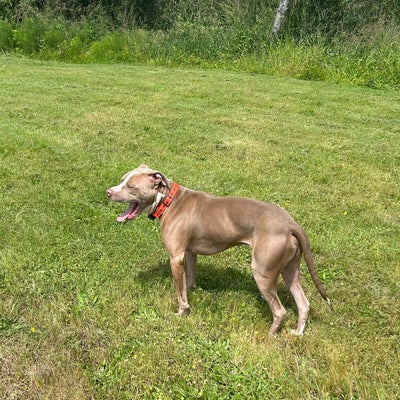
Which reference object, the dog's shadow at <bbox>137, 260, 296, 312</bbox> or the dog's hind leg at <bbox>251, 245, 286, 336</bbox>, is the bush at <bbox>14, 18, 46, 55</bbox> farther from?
the dog's hind leg at <bbox>251, 245, 286, 336</bbox>

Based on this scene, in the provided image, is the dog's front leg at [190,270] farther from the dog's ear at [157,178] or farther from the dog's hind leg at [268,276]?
the dog's hind leg at [268,276]

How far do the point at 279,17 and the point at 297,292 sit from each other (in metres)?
12.8

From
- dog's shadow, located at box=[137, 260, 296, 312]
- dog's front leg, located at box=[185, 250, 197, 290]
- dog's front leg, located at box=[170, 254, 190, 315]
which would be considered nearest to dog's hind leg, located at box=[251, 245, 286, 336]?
dog's shadow, located at box=[137, 260, 296, 312]

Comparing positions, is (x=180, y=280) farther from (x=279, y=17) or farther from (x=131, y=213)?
(x=279, y=17)

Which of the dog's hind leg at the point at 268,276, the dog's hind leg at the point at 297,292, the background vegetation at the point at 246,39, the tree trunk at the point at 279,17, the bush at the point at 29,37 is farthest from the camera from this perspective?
the bush at the point at 29,37

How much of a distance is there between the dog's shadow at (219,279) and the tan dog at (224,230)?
1.28 feet

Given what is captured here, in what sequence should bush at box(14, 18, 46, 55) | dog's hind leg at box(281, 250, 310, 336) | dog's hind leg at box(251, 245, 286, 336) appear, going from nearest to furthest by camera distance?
dog's hind leg at box(251, 245, 286, 336) → dog's hind leg at box(281, 250, 310, 336) → bush at box(14, 18, 46, 55)

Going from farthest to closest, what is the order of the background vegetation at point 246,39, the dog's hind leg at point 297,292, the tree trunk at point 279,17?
the tree trunk at point 279,17 → the background vegetation at point 246,39 → the dog's hind leg at point 297,292

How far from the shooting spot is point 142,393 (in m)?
2.67

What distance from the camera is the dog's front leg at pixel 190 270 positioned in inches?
148

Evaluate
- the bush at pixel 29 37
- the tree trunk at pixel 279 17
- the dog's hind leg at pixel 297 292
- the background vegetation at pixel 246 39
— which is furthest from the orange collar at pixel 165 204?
the bush at pixel 29 37

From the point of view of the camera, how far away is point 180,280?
339 centimetres

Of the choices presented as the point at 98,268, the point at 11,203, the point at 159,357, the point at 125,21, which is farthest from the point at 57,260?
the point at 125,21

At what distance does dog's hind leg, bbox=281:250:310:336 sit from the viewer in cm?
326
